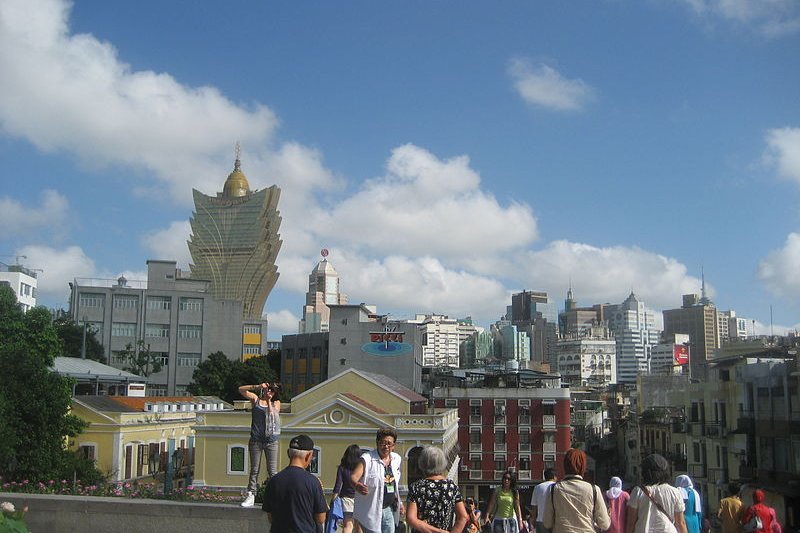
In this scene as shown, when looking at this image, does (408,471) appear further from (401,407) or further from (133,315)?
(133,315)

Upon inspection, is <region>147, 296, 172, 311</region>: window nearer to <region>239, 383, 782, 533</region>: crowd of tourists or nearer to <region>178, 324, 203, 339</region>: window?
<region>178, 324, 203, 339</region>: window

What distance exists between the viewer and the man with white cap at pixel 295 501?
24.3 ft

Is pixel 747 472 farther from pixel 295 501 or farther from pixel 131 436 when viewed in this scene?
pixel 295 501

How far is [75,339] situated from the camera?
3450 inches

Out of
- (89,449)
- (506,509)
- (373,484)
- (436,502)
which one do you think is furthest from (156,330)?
(436,502)

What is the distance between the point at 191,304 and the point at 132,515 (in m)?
90.3

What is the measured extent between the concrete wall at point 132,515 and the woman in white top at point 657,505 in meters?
5.68

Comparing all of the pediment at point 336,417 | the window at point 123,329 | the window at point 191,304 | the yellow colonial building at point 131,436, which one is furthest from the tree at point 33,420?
the window at point 191,304

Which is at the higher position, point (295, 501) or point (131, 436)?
point (295, 501)

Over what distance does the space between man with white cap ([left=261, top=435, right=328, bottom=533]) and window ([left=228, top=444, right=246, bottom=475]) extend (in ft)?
108

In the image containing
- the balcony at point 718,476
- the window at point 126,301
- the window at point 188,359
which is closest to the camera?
the balcony at point 718,476

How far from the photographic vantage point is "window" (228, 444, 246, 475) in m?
38.9

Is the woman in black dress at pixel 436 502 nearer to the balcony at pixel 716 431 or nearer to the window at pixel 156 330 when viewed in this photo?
the balcony at pixel 716 431

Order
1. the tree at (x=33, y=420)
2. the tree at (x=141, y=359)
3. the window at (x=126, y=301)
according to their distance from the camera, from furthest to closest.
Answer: the window at (x=126, y=301)
the tree at (x=141, y=359)
the tree at (x=33, y=420)
